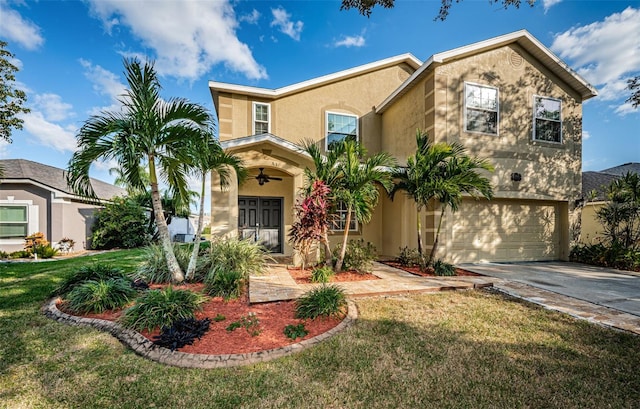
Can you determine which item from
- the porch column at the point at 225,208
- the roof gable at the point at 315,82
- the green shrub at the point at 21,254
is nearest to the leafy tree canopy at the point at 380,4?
the roof gable at the point at 315,82

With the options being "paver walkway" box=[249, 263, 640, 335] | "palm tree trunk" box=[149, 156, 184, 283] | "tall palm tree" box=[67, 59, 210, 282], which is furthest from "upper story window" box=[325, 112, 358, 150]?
"palm tree trunk" box=[149, 156, 184, 283]

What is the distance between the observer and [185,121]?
5.84 meters

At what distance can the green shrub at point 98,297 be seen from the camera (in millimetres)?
4773

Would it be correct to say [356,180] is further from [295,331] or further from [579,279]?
[579,279]

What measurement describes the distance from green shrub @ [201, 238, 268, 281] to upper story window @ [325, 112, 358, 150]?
18.0 feet

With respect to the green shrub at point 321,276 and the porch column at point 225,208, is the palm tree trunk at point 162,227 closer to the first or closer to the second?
the porch column at point 225,208

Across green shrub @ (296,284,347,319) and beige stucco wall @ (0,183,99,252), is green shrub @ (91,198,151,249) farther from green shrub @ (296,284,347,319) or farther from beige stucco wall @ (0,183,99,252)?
green shrub @ (296,284,347,319)

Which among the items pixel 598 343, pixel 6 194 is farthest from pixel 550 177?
pixel 6 194

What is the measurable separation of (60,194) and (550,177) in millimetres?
20141

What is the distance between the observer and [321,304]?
4422mm

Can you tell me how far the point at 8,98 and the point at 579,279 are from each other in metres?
18.8

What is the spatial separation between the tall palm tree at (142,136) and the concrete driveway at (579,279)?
8.16 m

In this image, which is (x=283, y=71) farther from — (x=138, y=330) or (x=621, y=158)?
(x=621, y=158)

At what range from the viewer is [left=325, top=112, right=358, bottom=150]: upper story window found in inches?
435
